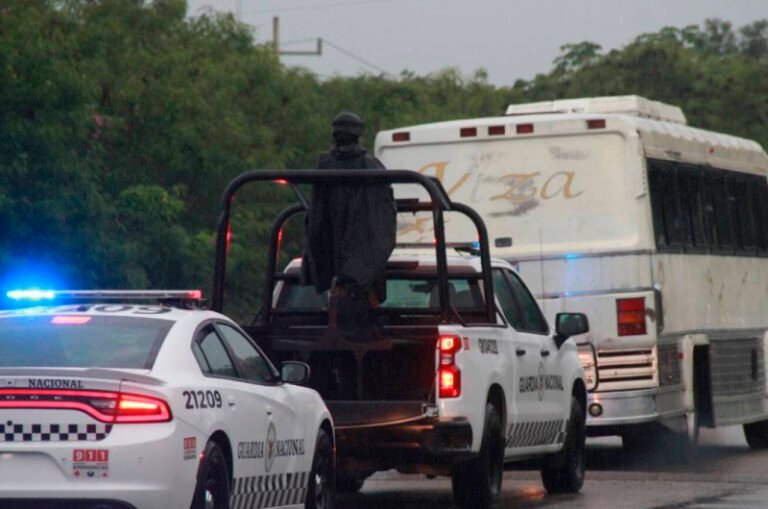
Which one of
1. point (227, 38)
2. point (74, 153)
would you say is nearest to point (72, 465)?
point (74, 153)

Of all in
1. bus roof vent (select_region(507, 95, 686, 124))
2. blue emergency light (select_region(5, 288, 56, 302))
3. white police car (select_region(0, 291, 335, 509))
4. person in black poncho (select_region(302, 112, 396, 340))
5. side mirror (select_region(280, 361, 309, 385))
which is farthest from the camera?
bus roof vent (select_region(507, 95, 686, 124))

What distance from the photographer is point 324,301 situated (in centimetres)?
1452

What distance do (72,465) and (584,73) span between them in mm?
73533

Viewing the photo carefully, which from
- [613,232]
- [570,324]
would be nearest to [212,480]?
[570,324]

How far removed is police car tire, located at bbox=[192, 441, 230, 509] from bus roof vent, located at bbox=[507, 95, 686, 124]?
10618mm

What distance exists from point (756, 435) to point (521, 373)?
832 centimetres

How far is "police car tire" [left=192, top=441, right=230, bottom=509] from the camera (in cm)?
939

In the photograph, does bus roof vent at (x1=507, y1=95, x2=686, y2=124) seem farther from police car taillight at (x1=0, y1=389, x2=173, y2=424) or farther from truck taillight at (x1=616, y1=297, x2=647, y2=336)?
police car taillight at (x1=0, y1=389, x2=173, y2=424)

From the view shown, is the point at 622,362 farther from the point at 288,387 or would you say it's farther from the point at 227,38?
the point at 227,38

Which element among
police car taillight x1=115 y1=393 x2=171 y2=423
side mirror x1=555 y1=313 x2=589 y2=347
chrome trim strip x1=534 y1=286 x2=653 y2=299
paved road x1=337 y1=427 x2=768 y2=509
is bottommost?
paved road x1=337 y1=427 x2=768 y2=509

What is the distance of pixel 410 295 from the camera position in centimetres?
1426

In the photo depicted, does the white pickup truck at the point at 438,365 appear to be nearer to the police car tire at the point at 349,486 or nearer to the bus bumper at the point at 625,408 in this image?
the police car tire at the point at 349,486

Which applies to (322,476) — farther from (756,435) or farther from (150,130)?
(150,130)

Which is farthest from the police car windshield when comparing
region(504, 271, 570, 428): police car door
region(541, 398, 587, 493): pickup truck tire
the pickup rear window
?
region(541, 398, 587, 493): pickup truck tire
